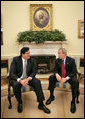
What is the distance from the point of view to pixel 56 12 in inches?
211

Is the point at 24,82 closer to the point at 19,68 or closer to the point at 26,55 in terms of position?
the point at 19,68

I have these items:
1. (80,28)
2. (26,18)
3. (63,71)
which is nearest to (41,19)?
(26,18)

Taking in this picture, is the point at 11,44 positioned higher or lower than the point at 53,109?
higher

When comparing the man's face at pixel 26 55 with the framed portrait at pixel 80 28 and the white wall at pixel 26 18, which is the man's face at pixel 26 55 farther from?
the framed portrait at pixel 80 28

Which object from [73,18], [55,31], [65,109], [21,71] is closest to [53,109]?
[65,109]

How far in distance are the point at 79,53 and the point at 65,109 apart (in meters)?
2.91

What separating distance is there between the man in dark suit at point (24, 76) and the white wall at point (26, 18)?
97.3 inches

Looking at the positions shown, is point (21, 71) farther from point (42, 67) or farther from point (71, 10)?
point (71, 10)

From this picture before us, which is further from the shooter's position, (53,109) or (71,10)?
(71,10)

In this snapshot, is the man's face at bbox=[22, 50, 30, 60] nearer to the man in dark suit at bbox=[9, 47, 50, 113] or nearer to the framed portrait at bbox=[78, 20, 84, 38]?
the man in dark suit at bbox=[9, 47, 50, 113]

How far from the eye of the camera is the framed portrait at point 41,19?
5320 millimetres

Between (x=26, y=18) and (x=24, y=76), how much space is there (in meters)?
2.70

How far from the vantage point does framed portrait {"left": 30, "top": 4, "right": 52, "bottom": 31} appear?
5.32 m

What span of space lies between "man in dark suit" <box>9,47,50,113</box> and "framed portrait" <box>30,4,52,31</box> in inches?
96.5
